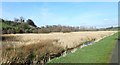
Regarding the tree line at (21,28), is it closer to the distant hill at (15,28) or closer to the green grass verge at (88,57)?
the distant hill at (15,28)

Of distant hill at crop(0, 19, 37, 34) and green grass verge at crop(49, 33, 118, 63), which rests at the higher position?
distant hill at crop(0, 19, 37, 34)

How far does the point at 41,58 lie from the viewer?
63.4 ft

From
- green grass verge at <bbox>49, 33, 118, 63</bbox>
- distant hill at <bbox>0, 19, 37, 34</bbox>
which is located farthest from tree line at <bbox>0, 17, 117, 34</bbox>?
green grass verge at <bbox>49, 33, 118, 63</bbox>

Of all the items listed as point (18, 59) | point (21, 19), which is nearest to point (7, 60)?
point (18, 59)

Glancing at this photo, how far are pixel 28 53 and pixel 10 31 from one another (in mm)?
52730

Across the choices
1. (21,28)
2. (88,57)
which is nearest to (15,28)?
(21,28)

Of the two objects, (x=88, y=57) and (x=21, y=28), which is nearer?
(x=88, y=57)

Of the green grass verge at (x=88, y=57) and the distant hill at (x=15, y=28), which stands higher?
the distant hill at (x=15, y=28)

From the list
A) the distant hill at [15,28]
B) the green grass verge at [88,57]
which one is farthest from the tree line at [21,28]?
the green grass verge at [88,57]

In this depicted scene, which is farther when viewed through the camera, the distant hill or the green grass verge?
the distant hill

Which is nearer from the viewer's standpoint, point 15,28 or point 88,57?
point 88,57

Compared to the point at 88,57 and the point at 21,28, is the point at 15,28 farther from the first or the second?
the point at 88,57

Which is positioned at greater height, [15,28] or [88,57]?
[15,28]

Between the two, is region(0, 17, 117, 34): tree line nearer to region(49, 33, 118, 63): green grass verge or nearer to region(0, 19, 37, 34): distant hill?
region(0, 19, 37, 34): distant hill
